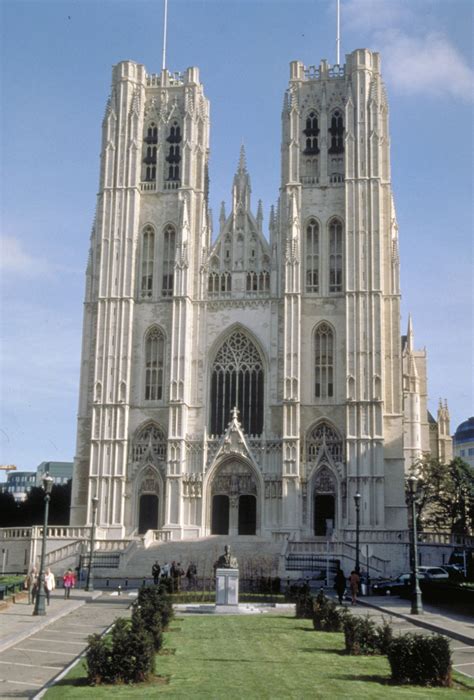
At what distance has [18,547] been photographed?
168ft

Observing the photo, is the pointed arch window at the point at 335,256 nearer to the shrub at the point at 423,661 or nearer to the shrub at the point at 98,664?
the shrub at the point at 423,661

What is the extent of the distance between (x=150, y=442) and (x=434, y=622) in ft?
118

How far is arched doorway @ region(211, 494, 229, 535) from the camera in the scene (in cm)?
5844

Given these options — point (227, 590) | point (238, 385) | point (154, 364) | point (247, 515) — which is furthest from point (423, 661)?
point (154, 364)

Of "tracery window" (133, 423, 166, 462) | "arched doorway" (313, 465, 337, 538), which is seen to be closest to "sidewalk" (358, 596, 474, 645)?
"arched doorway" (313, 465, 337, 538)

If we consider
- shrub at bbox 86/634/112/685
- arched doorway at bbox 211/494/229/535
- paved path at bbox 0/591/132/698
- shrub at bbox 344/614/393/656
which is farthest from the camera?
arched doorway at bbox 211/494/229/535

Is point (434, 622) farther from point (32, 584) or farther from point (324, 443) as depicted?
point (324, 443)

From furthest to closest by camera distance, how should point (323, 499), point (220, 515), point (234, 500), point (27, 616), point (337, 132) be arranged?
1. point (337, 132)
2. point (220, 515)
3. point (234, 500)
4. point (323, 499)
5. point (27, 616)

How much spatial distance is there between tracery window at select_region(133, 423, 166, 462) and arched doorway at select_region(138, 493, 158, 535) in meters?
2.36

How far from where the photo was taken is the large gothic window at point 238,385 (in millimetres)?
59781

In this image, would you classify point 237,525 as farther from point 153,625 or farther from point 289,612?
point 153,625

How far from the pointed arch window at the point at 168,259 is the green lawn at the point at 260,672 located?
40.5 m

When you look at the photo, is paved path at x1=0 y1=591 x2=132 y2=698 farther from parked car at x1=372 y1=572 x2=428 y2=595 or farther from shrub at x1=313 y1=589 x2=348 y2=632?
parked car at x1=372 y1=572 x2=428 y2=595

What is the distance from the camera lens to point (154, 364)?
61.3 metres
